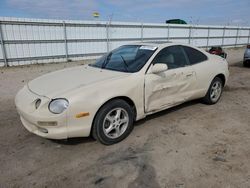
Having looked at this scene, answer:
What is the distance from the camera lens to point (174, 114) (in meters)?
4.32

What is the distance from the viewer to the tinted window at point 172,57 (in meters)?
3.70

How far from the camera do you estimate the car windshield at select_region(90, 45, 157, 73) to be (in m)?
3.51

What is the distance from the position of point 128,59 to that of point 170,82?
0.90 metres

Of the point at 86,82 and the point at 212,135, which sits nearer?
the point at 86,82

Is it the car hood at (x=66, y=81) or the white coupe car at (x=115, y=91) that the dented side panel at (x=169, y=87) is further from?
the car hood at (x=66, y=81)

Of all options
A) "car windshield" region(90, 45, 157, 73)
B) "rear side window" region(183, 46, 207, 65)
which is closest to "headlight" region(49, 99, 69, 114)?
"car windshield" region(90, 45, 157, 73)

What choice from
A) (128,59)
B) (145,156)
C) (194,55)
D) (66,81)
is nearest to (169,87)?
(128,59)

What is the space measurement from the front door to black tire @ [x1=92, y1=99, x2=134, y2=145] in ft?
1.41

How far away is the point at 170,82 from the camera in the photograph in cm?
371

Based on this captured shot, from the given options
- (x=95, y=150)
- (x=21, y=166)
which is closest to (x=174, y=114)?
(x=95, y=150)

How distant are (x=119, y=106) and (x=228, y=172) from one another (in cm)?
170

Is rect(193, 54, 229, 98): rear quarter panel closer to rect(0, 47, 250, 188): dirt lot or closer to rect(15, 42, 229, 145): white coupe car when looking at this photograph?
rect(15, 42, 229, 145): white coupe car

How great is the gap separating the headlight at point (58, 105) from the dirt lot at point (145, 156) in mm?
709

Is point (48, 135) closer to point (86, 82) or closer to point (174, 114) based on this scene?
point (86, 82)
